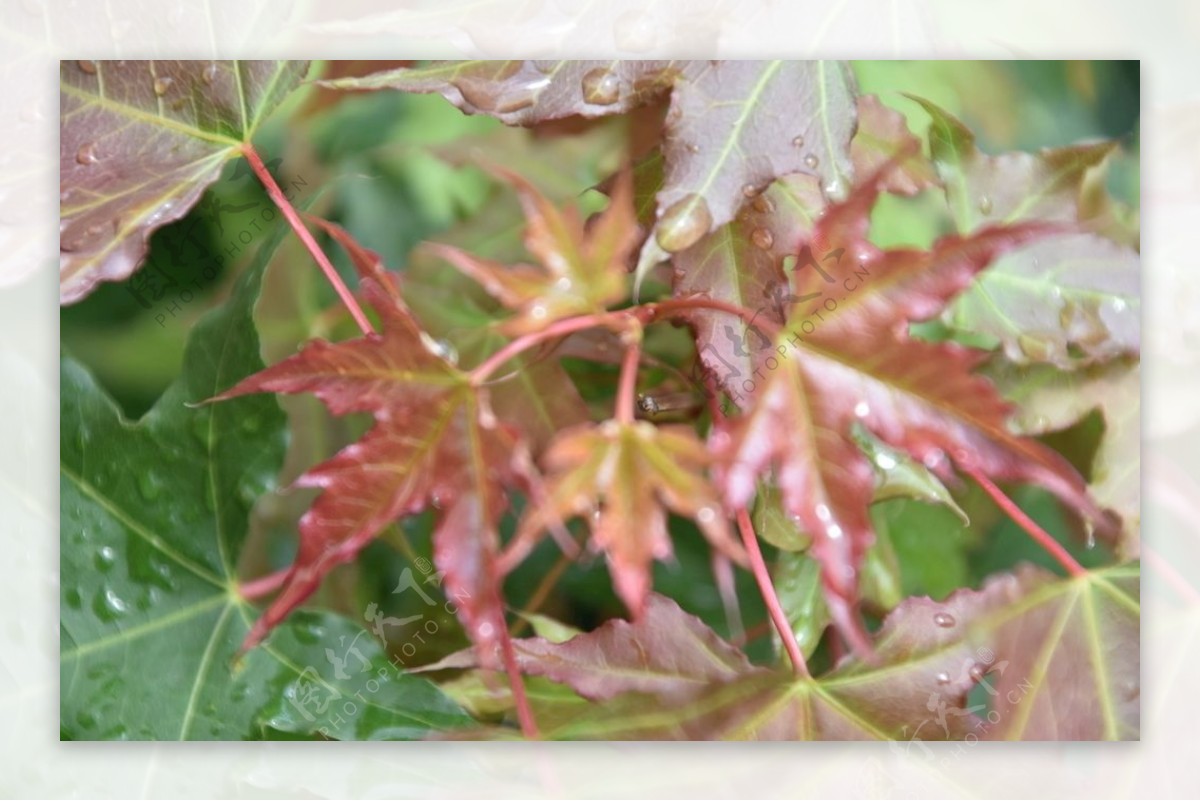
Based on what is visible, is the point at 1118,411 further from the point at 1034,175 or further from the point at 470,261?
the point at 470,261

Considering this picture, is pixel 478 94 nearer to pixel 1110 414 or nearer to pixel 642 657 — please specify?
pixel 642 657

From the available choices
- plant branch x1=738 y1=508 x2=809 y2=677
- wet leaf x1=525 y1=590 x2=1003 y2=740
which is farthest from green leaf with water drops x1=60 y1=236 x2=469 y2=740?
plant branch x1=738 y1=508 x2=809 y2=677

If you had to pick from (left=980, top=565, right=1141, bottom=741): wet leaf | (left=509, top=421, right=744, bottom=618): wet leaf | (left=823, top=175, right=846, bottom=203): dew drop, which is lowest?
(left=980, top=565, right=1141, bottom=741): wet leaf

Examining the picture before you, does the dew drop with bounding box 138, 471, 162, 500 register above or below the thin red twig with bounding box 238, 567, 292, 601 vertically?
above

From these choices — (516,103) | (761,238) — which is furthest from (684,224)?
(516,103)
